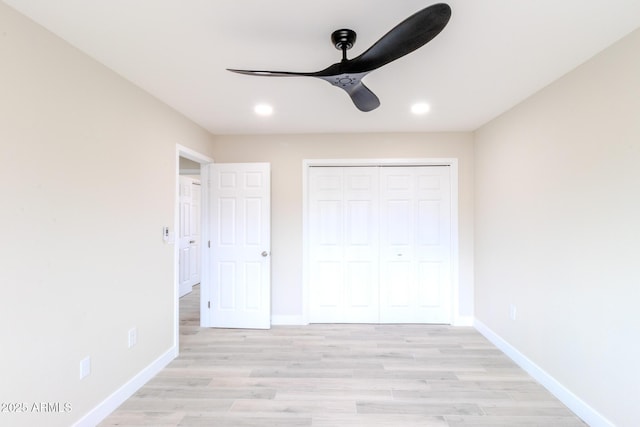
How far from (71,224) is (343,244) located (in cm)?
272

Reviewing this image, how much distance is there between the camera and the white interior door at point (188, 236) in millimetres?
4988

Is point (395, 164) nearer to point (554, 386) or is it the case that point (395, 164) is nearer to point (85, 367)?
point (554, 386)

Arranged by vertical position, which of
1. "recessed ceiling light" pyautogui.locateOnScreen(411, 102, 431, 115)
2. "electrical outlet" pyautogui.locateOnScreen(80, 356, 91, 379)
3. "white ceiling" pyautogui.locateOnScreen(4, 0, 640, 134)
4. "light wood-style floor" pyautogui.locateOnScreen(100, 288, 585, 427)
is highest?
"recessed ceiling light" pyautogui.locateOnScreen(411, 102, 431, 115)

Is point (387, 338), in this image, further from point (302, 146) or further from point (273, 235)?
point (302, 146)

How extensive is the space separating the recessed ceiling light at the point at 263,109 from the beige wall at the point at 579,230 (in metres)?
2.37

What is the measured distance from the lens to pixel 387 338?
3305 mm

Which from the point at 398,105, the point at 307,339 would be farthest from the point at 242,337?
the point at 398,105

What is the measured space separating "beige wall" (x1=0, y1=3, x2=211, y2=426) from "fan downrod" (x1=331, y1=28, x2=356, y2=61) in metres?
1.62

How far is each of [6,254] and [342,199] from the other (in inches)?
118

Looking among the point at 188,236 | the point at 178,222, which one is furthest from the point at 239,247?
the point at 188,236

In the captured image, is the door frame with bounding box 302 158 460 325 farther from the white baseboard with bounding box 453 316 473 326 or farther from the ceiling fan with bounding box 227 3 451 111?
the ceiling fan with bounding box 227 3 451 111

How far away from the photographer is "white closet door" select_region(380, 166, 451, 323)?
12.2 feet

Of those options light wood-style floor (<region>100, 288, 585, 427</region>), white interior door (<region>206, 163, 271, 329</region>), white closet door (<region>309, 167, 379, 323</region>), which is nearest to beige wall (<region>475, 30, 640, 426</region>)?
light wood-style floor (<region>100, 288, 585, 427</region>)

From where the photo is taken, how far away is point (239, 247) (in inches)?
142
